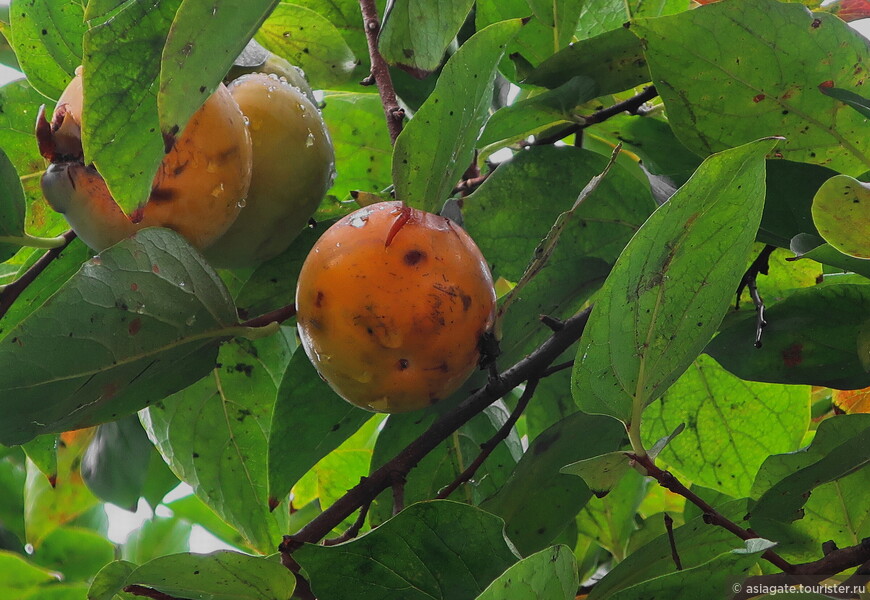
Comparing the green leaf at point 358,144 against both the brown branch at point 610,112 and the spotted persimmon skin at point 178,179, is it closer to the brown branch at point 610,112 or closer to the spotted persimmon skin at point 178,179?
the brown branch at point 610,112

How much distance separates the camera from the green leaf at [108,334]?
1.86 feet

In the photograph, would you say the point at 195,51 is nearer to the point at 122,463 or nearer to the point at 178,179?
the point at 178,179

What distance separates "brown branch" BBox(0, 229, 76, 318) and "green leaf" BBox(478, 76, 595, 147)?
0.37 meters

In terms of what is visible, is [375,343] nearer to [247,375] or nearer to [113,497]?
[247,375]

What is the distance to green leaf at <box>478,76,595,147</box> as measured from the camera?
70 centimetres

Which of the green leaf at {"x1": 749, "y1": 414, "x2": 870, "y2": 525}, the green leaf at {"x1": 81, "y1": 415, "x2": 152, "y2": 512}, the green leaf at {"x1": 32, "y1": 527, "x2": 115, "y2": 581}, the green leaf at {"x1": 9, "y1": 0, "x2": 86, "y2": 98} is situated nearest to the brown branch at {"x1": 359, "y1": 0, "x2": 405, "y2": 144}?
the green leaf at {"x1": 9, "y1": 0, "x2": 86, "y2": 98}

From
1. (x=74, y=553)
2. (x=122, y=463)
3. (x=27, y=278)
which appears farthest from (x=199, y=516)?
(x=27, y=278)

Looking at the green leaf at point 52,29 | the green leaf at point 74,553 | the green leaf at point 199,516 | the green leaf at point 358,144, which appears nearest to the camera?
the green leaf at point 52,29

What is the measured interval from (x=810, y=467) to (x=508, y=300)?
0.22m

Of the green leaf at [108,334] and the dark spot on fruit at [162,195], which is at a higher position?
the dark spot on fruit at [162,195]

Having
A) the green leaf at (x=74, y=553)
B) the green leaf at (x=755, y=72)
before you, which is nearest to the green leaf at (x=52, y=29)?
the green leaf at (x=755, y=72)

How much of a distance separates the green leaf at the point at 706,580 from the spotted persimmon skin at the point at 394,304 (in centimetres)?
18

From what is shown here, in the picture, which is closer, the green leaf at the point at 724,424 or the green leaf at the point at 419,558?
the green leaf at the point at 419,558

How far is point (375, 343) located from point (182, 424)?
1.22 ft
